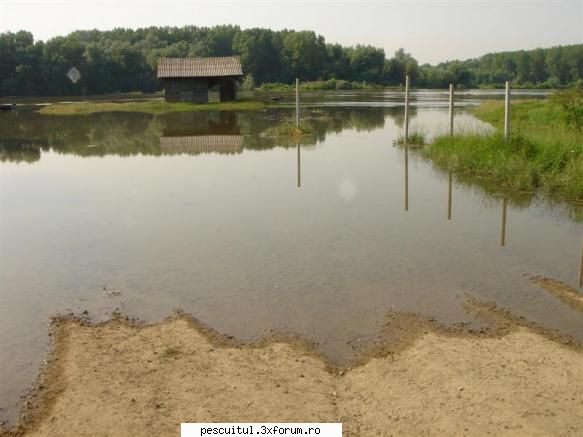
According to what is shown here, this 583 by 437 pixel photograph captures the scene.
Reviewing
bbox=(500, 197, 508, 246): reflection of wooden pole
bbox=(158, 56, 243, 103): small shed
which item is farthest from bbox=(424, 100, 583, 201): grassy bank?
bbox=(158, 56, 243, 103): small shed

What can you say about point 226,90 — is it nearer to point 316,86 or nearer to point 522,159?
point 522,159

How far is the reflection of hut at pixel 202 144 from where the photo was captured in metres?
20.1

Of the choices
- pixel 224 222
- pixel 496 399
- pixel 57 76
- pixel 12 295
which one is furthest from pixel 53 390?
pixel 57 76

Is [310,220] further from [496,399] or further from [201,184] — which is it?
[496,399]

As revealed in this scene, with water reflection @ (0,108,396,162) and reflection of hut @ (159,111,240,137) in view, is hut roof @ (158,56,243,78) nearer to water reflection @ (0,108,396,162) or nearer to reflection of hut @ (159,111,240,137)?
reflection of hut @ (159,111,240,137)

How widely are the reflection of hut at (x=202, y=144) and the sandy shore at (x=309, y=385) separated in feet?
47.1

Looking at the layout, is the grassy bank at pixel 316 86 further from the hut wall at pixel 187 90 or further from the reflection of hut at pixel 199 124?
the reflection of hut at pixel 199 124

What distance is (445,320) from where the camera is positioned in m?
6.22

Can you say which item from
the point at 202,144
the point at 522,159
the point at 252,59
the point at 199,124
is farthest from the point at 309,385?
the point at 252,59

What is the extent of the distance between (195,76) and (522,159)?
115ft

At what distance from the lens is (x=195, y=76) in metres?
44.5

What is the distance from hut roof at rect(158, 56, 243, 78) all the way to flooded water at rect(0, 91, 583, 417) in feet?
93.3

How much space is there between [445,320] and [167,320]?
2894 millimetres

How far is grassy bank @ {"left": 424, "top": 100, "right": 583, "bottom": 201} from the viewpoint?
1202cm
